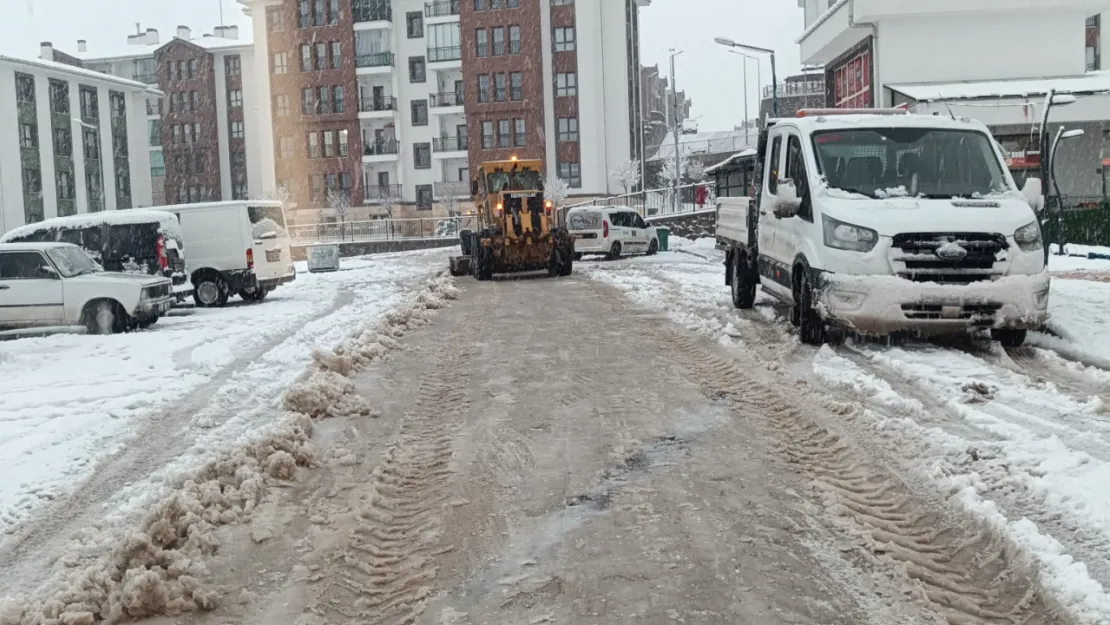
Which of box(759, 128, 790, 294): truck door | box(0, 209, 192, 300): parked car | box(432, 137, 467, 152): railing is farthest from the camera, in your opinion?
box(432, 137, 467, 152): railing

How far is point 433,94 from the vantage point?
75.8 meters

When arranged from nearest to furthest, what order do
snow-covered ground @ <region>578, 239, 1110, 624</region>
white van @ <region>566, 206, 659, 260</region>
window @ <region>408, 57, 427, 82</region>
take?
1. snow-covered ground @ <region>578, 239, 1110, 624</region>
2. white van @ <region>566, 206, 659, 260</region>
3. window @ <region>408, 57, 427, 82</region>

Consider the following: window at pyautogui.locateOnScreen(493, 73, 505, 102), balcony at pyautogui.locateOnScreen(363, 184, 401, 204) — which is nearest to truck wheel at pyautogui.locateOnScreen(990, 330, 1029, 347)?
window at pyautogui.locateOnScreen(493, 73, 505, 102)

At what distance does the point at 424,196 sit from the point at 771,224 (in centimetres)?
6490

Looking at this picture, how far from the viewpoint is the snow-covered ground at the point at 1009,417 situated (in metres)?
5.01

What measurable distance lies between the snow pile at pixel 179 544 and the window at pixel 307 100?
7254cm

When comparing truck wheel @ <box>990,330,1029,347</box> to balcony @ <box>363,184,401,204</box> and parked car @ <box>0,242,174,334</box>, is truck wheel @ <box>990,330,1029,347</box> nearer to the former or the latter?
parked car @ <box>0,242,174,334</box>

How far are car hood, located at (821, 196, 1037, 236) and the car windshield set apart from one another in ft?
38.4

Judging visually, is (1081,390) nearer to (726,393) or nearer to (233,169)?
(726,393)

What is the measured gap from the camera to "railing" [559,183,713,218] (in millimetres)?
47062

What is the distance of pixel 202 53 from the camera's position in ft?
297

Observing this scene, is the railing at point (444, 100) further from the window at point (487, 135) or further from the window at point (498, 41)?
the window at point (498, 41)

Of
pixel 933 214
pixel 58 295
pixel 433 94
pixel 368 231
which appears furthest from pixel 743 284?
pixel 433 94

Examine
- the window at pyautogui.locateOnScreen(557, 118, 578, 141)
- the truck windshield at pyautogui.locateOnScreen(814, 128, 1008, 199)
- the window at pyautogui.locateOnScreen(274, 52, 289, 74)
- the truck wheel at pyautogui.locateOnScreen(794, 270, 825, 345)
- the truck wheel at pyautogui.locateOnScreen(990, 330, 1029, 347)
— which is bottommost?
the truck wheel at pyautogui.locateOnScreen(990, 330, 1029, 347)
